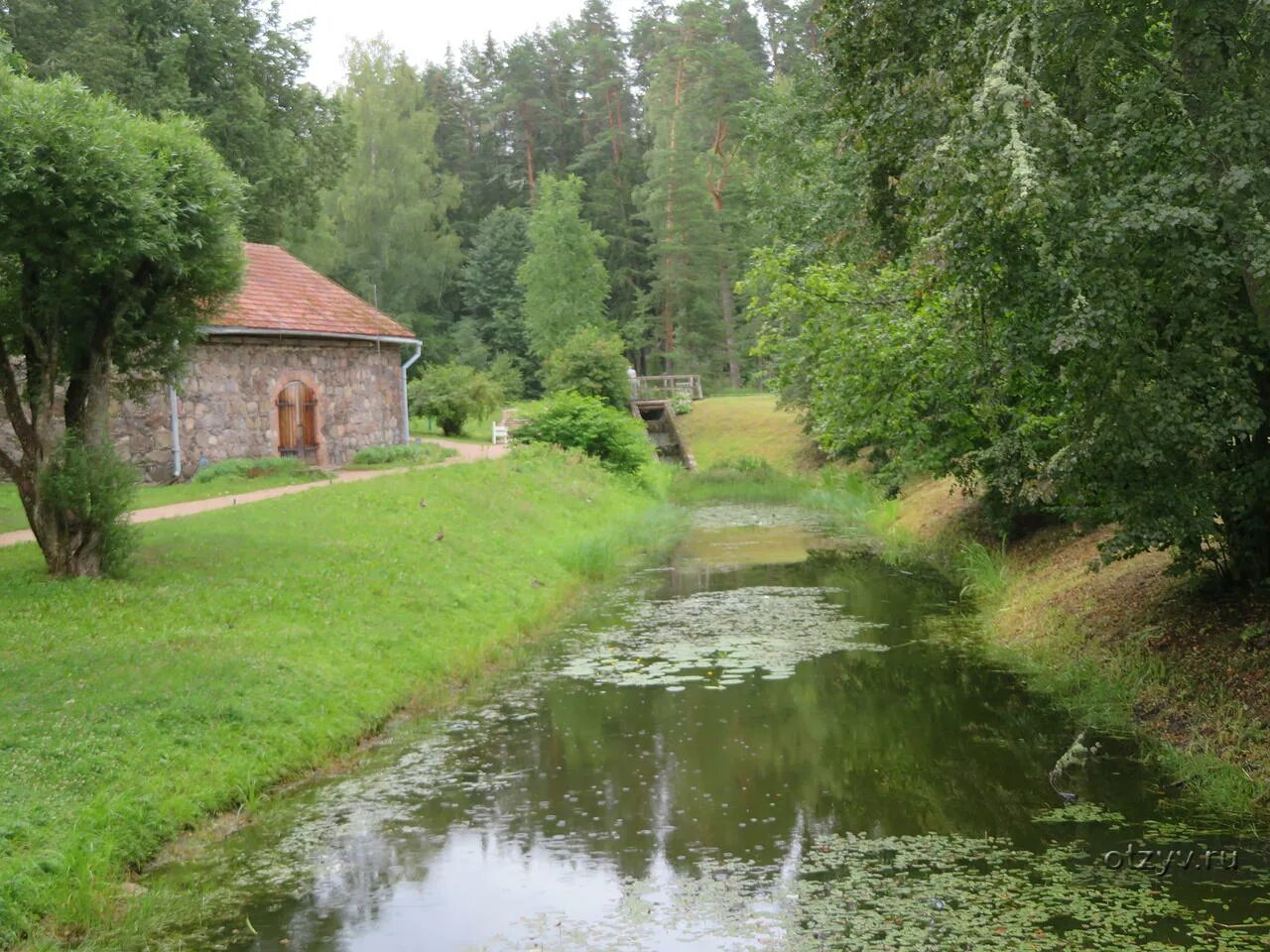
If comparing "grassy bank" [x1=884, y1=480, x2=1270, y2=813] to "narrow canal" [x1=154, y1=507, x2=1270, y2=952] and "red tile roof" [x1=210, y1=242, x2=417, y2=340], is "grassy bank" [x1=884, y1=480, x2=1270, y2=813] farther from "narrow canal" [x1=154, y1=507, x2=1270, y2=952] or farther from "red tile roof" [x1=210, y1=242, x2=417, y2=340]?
"red tile roof" [x1=210, y1=242, x2=417, y2=340]

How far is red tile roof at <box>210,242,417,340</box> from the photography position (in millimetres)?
25969

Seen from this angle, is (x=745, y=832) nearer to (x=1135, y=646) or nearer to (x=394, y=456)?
(x=1135, y=646)

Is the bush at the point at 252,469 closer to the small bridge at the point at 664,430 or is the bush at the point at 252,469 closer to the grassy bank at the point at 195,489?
the grassy bank at the point at 195,489

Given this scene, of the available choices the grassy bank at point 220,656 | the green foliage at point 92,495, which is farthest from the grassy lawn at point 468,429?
the green foliage at point 92,495

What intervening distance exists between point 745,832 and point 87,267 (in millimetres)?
8875

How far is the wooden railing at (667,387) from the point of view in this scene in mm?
46312

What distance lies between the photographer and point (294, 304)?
2764 centimetres

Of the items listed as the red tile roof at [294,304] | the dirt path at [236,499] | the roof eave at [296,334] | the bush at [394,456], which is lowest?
the dirt path at [236,499]

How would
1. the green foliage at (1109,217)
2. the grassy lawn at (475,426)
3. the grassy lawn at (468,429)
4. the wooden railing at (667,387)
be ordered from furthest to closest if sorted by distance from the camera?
1. the wooden railing at (667,387)
2. the grassy lawn at (468,429)
3. the grassy lawn at (475,426)
4. the green foliage at (1109,217)

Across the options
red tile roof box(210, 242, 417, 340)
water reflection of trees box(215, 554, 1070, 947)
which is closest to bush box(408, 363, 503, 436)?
red tile roof box(210, 242, 417, 340)

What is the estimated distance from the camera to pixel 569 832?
8312 millimetres

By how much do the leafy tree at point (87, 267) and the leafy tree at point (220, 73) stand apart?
15.2m

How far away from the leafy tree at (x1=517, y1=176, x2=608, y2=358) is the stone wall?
22.7 meters

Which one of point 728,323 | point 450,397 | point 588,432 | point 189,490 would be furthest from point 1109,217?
point 728,323
